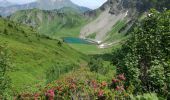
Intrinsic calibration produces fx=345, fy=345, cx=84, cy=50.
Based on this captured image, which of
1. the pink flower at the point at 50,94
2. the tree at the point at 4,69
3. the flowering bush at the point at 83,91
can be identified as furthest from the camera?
the tree at the point at 4,69

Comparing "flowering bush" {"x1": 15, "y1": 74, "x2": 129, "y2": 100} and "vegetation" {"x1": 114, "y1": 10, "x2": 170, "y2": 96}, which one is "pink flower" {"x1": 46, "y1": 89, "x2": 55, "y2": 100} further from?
"vegetation" {"x1": 114, "y1": 10, "x2": 170, "y2": 96}

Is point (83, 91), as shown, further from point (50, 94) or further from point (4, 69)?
point (4, 69)

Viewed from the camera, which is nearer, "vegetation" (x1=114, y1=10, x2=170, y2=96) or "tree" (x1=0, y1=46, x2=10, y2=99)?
"vegetation" (x1=114, y1=10, x2=170, y2=96)

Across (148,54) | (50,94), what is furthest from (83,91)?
(148,54)

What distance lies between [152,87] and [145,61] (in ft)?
12.1

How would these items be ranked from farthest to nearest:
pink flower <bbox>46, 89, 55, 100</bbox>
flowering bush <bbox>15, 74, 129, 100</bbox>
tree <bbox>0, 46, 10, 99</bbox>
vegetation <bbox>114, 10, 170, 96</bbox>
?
tree <bbox>0, 46, 10, 99</bbox> → vegetation <bbox>114, 10, 170, 96</bbox> → pink flower <bbox>46, 89, 55, 100</bbox> → flowering bush <bbox>15, 74, 129, 100</bbox>

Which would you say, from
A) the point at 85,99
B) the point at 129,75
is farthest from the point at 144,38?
the point at 85,99

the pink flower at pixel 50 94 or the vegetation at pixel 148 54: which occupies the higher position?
the vegetation at pixel 148 54

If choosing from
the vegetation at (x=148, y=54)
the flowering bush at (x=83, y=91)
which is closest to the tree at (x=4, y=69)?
the flowering bush at (x=83, y=91)

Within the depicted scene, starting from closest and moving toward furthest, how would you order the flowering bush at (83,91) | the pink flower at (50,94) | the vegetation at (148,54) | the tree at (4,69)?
the flowering bush at (83,91) < the pink flower at (50,94) < the vegetation at (148,54) < the tree at (4,69)

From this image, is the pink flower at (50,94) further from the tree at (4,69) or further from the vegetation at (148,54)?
the tree at (4,69)

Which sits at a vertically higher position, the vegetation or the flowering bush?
the vegetation

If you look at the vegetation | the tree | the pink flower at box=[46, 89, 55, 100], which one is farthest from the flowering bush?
the tree

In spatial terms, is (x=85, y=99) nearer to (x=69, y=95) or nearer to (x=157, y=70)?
(x=69, y=95)
